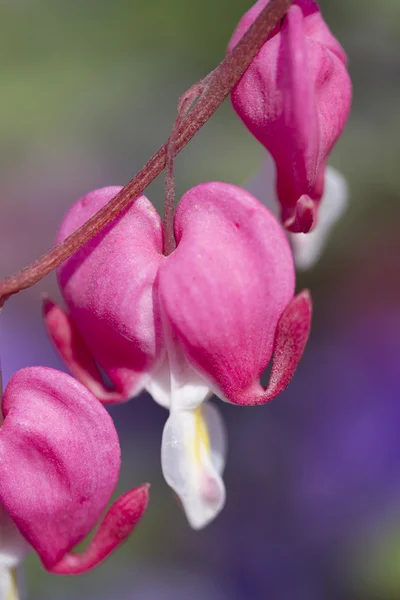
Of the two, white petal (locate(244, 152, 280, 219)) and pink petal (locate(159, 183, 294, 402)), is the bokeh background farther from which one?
pink petal (locate(159, 183, 294, 402))

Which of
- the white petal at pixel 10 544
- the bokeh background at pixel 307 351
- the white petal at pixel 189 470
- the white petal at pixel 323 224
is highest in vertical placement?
the white petal at pixel 323 224

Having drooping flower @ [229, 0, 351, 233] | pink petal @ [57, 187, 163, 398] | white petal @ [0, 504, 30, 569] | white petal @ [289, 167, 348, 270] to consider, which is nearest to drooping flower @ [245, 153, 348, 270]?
white petal @ [289, 167, 348, 270]

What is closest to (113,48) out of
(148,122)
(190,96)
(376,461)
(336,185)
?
(148,122)

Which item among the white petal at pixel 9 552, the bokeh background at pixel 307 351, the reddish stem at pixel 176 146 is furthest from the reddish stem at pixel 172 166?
the bokeh background at pixel 307 351

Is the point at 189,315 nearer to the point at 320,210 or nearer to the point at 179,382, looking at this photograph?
the point at 179,382

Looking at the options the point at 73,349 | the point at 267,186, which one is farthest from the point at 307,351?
the point at 73,349

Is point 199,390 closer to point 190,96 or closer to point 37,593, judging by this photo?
point 190,96

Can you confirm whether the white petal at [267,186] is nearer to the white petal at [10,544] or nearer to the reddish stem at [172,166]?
the reddish stem at [172,166]
